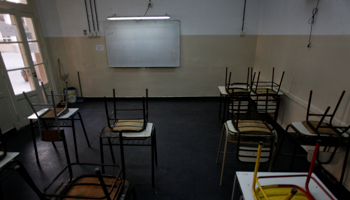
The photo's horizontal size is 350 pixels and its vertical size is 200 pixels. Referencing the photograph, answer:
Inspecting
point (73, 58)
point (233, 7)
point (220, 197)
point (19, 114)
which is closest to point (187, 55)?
point (233, 7)

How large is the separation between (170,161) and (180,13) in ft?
11.2

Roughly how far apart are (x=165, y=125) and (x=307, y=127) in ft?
7.50

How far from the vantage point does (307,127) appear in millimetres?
1992

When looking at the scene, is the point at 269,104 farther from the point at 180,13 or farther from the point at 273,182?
the point at 180,13

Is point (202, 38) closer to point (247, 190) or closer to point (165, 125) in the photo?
point (165, 125)

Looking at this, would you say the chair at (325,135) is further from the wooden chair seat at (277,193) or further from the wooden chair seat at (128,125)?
the wooden chair seat at (128,125)

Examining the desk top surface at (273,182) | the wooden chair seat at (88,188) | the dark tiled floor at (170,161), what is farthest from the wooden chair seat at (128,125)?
the desk top surface at (273,182)

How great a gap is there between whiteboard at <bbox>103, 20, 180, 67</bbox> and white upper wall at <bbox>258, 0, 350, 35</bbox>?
200 cm

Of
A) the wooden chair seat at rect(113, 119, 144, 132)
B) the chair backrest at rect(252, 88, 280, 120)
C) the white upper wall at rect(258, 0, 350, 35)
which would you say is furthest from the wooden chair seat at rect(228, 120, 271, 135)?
the white upper wall at rect(258, 0, 350, 35)

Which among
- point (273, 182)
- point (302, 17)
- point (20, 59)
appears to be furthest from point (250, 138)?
point (20, 59)

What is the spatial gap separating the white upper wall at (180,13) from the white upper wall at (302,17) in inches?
20.3

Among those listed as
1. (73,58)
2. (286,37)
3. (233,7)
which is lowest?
(73,58)

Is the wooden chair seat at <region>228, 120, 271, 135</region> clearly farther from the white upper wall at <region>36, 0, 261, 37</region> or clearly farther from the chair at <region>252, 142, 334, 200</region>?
the white upper wall at <region>36, 0, 261, 37</region>

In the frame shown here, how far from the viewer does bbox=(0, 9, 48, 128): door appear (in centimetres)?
323
